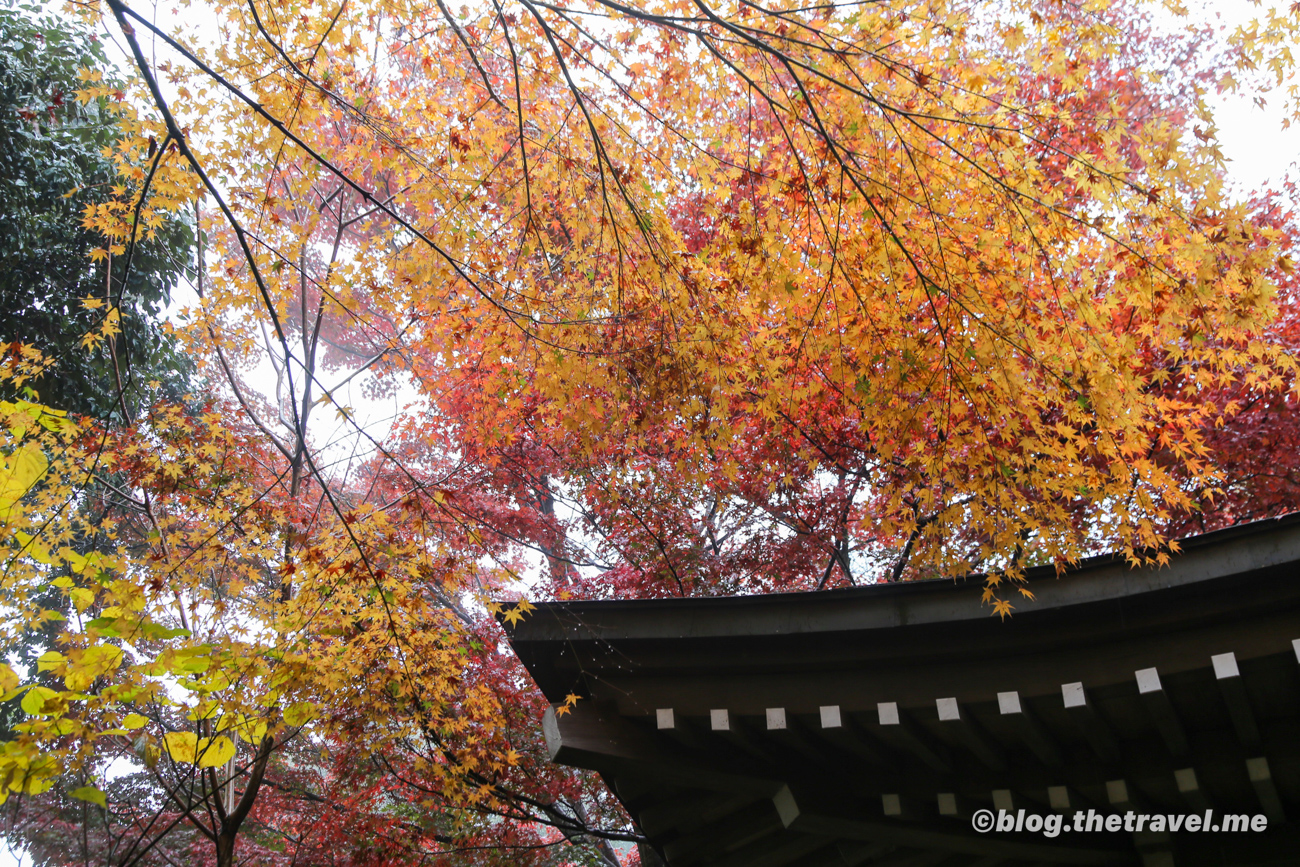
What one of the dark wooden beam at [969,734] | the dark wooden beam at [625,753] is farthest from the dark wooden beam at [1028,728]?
the dark wooden beam at [625,753]

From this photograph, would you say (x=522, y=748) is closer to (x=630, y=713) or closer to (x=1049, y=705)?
(x=630, y=713)

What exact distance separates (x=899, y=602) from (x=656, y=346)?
6.65 ft

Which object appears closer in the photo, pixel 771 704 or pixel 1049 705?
pixel 1049 705

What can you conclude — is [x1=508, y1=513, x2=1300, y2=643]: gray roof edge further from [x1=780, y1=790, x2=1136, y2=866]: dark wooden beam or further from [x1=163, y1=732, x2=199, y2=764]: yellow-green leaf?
[x1=163, y1=732, x2=199, y2=764]: yellow-green leaf

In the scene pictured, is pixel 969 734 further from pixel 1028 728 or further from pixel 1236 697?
pixel 1236 697

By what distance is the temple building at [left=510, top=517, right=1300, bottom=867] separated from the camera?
3162 millimetres

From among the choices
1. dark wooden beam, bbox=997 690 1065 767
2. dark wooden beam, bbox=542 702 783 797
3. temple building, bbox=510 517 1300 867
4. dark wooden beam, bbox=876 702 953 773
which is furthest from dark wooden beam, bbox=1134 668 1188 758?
dark wooden beam, bbox=542 702 783 797

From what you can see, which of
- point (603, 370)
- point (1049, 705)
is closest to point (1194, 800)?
point (1049, 705)

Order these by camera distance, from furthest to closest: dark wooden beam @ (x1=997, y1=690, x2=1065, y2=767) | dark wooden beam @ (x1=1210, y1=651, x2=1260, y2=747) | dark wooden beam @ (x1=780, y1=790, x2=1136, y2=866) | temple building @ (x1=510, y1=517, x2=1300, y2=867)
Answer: dark wooden beam @ (x1=780, y1=790, x2=1136, y2=866) → dark wooden beam @ (x1=997, y1=690, x2=1065, y2=767) → temple building @ (x1=510, y1=517, x2=1300, y2=867) → dark wooden beam @ (x1=1210, y1=651, x2=1260, y2=747)

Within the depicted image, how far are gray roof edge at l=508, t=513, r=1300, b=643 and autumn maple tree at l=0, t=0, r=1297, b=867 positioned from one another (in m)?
0.18

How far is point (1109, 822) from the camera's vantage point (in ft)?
11.8

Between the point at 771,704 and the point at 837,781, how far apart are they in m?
0.70

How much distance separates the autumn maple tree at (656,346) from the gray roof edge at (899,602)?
0.18m

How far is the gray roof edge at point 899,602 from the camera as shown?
3039 mm
